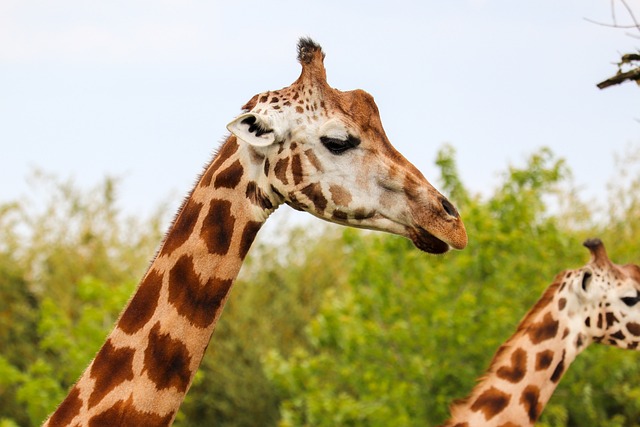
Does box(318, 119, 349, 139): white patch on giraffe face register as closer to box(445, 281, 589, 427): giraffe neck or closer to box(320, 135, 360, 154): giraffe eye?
box(320, 135, 360, 154): giraffe eye

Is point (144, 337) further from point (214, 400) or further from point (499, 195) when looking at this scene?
point (214, 400)

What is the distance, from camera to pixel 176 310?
4125 mm

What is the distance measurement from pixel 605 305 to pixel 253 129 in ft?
11.9

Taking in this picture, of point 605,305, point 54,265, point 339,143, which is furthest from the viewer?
point 54,265

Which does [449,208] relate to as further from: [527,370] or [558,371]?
[558,371]

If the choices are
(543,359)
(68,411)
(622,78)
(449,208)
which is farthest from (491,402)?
(68,411)

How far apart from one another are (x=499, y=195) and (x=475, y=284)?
1.46 meters

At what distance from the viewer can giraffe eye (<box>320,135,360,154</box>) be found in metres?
4.35

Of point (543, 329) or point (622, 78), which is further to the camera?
point (543, 329)

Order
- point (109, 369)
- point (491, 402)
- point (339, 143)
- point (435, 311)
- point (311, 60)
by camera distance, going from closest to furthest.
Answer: point (109, 369) → point (339, 143) → point (311, 60) → point (491, 402) → point (435, 311)

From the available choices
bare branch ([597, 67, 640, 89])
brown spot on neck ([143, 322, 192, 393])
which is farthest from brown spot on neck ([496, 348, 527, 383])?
brown spot on neck ([143, 322, 192, 393])

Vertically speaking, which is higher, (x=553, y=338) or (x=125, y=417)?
Answer: (x=553, y=338)

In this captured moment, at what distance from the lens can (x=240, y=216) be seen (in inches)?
169

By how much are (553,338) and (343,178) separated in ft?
9.54
